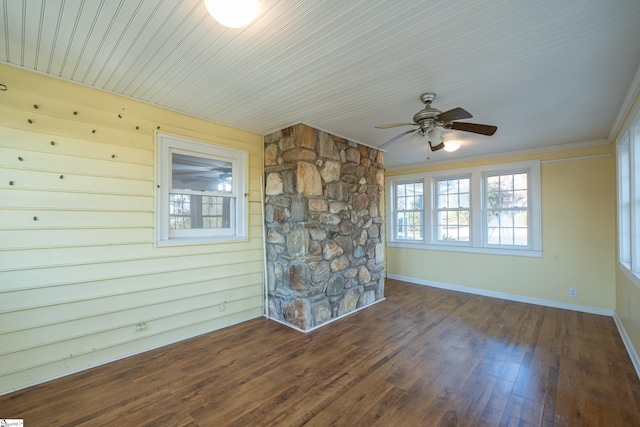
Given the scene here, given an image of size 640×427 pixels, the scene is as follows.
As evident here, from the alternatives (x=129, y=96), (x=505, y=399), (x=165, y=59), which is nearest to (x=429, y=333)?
(x=505, y=399)

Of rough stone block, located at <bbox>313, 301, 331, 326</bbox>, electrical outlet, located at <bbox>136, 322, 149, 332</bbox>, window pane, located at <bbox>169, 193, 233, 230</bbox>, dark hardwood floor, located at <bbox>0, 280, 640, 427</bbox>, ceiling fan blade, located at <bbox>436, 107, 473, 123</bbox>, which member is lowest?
dark hardwood floor, located at <bbox>0, 280, 640, 427</bbox>

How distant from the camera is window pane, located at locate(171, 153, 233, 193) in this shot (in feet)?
10.5

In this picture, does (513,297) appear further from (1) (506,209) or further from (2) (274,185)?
(2) (274,185)

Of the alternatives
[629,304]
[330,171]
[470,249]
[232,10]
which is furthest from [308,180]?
[629,304]

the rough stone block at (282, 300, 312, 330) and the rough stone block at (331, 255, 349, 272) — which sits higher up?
the rough stone block at (331, 255, 349, 272)

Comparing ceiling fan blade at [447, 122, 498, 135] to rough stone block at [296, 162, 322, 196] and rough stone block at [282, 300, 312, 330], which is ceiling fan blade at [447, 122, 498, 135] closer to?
rough stone block at [296, 162, 322, 196]

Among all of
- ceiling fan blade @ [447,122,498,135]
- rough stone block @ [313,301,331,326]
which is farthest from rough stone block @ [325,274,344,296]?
ceiling fan blade @ [447,122,498,135]

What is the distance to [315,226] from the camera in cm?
349

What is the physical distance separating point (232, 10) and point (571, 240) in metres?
5.29

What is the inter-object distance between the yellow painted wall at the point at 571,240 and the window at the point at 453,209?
1.88 ft

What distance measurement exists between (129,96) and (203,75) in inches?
39.6

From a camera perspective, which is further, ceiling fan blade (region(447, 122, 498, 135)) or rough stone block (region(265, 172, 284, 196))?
rough stone block (region(265, 172, 284, 196))

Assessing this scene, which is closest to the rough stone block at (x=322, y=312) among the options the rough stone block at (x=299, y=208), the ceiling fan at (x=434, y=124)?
the rough stone block at (x=299, y=208)

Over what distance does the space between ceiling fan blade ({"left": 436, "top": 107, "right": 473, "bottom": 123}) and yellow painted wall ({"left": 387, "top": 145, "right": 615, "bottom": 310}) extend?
3.14 m
